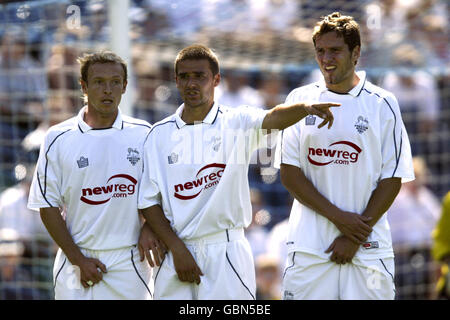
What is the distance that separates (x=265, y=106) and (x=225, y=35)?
100cm

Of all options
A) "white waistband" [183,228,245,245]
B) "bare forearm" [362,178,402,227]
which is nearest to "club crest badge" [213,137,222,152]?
"white waistband" [183,228,245,245]

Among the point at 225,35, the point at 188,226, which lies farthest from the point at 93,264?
the point at 225,35

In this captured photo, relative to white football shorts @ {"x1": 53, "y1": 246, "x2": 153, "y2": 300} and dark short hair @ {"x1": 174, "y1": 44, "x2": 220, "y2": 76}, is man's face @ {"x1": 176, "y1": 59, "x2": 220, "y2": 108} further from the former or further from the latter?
white football shorts @ {"x1": 53, "y1": 246, "x2": 153, "y2": 300}

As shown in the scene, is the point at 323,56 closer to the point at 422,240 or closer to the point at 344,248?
the point at 344,248

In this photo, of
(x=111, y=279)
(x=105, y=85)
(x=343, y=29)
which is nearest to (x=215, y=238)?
(x=111, y=279)

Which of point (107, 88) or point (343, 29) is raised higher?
point (343, 29)

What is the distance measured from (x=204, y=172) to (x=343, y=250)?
29.0 inches

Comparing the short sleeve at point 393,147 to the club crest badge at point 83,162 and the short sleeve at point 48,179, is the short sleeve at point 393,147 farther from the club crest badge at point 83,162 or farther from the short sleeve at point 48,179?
the short sleeve at point 48,179

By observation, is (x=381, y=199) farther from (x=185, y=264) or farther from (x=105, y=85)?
(x=105, y=85)

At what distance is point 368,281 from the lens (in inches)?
153

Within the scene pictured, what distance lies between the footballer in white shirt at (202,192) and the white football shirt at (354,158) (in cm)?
27

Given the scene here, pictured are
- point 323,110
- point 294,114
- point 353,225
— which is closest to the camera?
point 323,110

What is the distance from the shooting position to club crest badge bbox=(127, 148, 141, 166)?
4.09 meters

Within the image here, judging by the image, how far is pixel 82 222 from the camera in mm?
4074
